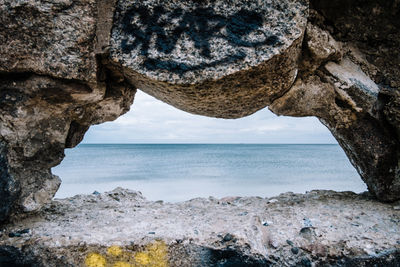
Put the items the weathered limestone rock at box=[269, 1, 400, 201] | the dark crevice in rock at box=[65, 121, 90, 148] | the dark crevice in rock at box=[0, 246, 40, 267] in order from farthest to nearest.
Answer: the dark crevice in rock at box=[65, 121, 90, 148], the weathered limestone rock at box=[269, 1, 400, 201], the dark crevice in rock at box=[0, 246, 40, 267]

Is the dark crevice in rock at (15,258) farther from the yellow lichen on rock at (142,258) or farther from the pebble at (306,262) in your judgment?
the pebble at (306,262)

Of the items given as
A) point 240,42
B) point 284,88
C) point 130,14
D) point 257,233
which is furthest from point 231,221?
point 130,14

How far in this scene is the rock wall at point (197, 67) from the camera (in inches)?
75.0

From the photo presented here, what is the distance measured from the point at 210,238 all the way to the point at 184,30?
137 centimetres

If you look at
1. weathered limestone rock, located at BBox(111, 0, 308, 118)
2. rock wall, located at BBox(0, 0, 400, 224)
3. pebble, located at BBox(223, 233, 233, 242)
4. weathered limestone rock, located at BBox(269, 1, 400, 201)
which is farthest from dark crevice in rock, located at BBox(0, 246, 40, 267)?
weathered limestone rock, located at BBox(269, 1, 400, 201)

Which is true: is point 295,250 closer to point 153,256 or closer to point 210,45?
point 153,256

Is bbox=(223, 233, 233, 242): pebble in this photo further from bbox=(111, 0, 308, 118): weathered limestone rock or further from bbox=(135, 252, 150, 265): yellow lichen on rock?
bbox=(111, 0, 308, 118): weathered limestone rock

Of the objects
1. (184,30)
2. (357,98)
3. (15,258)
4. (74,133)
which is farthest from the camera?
(74,133)

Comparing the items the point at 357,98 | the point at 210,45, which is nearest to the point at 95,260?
the point at 210,45

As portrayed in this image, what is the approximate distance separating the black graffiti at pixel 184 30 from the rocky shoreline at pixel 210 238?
43.4 inches

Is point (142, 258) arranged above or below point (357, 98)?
below

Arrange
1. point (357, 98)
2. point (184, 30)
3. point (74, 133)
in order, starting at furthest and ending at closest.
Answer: point (74, 133) < point (357, 98) < point (184, 30)

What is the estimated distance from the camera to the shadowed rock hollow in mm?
1904

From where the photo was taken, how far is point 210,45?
6.33ft
